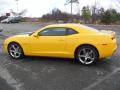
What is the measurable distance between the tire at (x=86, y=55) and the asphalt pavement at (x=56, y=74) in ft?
0.64

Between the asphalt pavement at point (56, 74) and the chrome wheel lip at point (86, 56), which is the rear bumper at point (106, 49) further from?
the asphalt pavement at point (56, 74)

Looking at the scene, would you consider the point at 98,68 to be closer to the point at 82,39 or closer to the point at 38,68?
the point at 82,39

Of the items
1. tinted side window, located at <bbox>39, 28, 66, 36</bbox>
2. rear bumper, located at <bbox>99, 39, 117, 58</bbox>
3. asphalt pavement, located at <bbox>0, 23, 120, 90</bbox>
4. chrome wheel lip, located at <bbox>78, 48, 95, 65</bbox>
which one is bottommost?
asphalt pavement, located at <bbox>0, 23, 120, 90</bbox>

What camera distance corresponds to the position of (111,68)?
29.5 ft

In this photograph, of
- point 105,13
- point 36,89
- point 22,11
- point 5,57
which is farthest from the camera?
point 22,11

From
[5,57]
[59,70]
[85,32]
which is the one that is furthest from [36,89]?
[5,57]

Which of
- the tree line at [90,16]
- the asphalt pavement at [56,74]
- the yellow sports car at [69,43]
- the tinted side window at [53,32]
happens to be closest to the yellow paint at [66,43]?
the yellow sports car at [69,43]

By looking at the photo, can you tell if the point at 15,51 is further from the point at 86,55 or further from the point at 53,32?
the point at 86,55

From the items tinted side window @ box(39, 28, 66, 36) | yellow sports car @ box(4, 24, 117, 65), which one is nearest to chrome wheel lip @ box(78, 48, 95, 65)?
yellow sports car @ box(4, 24, 117, 65)

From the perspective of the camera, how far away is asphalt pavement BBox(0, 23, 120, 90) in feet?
23.1

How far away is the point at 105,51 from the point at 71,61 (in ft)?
4.55

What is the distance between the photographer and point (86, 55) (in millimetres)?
9336

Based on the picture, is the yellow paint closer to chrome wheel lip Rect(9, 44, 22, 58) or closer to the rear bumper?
the rear bumper

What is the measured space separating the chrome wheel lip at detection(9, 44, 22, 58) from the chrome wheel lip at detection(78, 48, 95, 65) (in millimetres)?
2442
